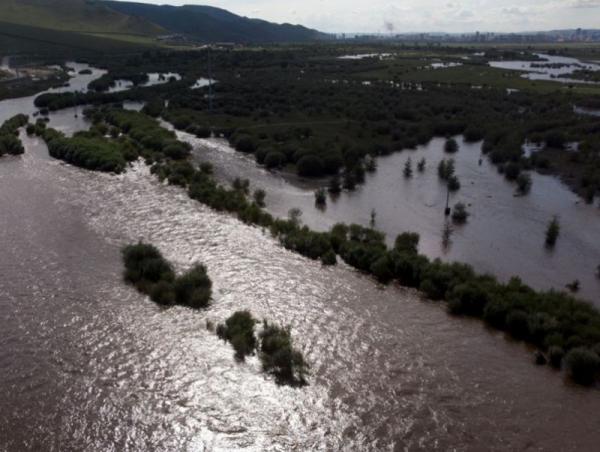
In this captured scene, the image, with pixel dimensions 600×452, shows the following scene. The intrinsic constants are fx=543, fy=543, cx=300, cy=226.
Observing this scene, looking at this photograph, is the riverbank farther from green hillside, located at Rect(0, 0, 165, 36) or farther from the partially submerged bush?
green hillside, located at Rect(0, 0, 165, 36)

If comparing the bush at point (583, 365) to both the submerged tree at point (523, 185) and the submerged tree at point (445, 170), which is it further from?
the submerged tree at point (445, 170)

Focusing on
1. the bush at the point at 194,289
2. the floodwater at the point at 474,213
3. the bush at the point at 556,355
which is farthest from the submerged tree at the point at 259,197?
the bush at the point at 556,355

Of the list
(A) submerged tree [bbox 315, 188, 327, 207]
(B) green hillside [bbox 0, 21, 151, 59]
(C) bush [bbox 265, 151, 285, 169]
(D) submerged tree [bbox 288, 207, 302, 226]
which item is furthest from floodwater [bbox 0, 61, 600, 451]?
(B) green hillside [bbox 0, 21, 151, 59]

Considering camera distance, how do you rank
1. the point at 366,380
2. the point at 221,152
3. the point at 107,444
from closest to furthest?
the point at 107,444
the point at 366,380
the point at 221,152

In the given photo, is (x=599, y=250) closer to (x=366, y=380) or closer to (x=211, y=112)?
(x=366, y=380)

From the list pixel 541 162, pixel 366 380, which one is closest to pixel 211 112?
pixel 541 162
